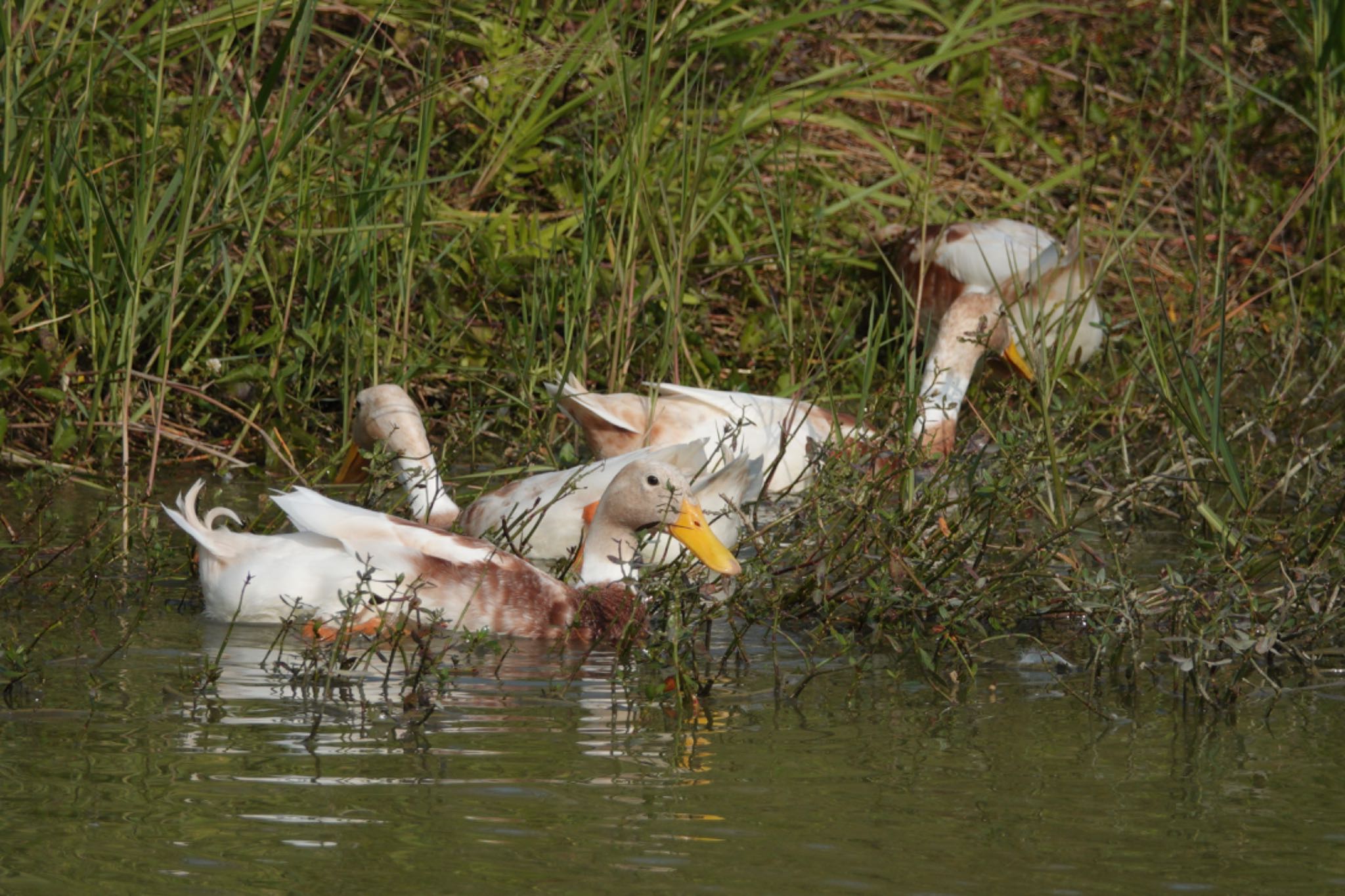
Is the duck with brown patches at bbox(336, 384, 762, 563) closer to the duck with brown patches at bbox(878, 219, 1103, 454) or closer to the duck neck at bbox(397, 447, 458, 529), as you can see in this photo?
the duck neck at bbox(397, 447, 458, 529)

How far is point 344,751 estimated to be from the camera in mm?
3914

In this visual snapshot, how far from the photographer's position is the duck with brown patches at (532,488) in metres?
5.94

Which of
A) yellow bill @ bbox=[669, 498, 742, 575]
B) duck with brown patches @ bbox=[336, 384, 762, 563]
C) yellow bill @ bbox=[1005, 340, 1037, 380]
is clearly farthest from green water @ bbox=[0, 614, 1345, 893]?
yellow bill @ bbox=[1005, 340, 1037, 380]

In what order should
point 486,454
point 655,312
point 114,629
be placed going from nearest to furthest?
point 114,629
point 486,454
point 655,312

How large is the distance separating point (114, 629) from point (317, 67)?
4973 millimetres

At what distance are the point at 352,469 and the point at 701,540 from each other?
1.86 metres

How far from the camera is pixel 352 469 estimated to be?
6789 millimetres

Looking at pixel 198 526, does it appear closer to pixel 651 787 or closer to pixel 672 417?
pixel 672 417

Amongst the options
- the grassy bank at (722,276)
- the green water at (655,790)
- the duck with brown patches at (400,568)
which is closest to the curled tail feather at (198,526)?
→ the duck with brown patches at (400,568)

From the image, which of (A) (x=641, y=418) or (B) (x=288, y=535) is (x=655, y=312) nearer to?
(A) (x=641, y=418)

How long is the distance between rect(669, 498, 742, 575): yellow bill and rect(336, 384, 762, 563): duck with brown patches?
291mm

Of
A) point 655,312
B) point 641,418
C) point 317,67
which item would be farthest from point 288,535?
point 317,67

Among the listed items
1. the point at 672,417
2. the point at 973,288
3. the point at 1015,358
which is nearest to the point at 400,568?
the point at 672,417

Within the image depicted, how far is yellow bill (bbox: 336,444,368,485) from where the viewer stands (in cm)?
673
